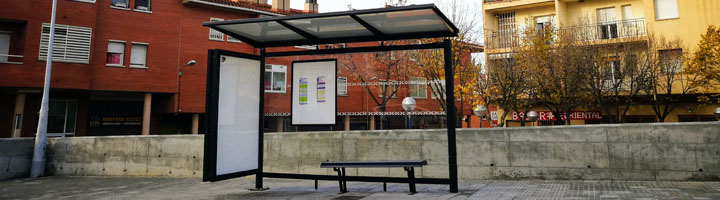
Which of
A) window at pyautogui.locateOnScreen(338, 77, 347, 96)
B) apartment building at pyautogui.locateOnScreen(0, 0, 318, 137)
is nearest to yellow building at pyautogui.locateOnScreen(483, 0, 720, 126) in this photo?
window at pyautogui.locateOnScreen(338, 77, 347, 96)

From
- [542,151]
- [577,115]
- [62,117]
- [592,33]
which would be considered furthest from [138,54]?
[577,115]

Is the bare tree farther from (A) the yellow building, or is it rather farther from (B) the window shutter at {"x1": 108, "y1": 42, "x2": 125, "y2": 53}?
(B) the window shutter at {"x1": 108, "y1": 42, "x2": 125, "y2": 53}

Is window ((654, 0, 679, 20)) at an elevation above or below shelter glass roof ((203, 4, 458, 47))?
above

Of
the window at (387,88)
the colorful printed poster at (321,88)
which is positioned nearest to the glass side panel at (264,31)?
the colorful printed poster at (321,88)

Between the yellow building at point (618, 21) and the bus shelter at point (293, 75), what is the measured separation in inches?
553

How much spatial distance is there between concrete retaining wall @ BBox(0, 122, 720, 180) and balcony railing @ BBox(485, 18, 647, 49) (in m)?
11.6

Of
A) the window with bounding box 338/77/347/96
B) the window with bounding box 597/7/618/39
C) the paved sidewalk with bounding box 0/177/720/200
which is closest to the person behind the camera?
the paved sidewalk with bounding box 0/177/720/200

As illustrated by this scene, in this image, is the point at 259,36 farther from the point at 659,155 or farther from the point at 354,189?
the point at 659,155

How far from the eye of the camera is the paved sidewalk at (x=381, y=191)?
6.59 metres

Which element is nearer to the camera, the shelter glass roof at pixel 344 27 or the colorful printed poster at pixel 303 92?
the shelter glass roof at pixel 344 27

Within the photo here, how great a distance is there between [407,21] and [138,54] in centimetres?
2080

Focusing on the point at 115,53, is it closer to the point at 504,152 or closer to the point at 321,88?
the point at 321,88

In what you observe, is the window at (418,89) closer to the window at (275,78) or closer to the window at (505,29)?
the window at (505,29)

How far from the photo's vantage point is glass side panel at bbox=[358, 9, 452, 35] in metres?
6.24
